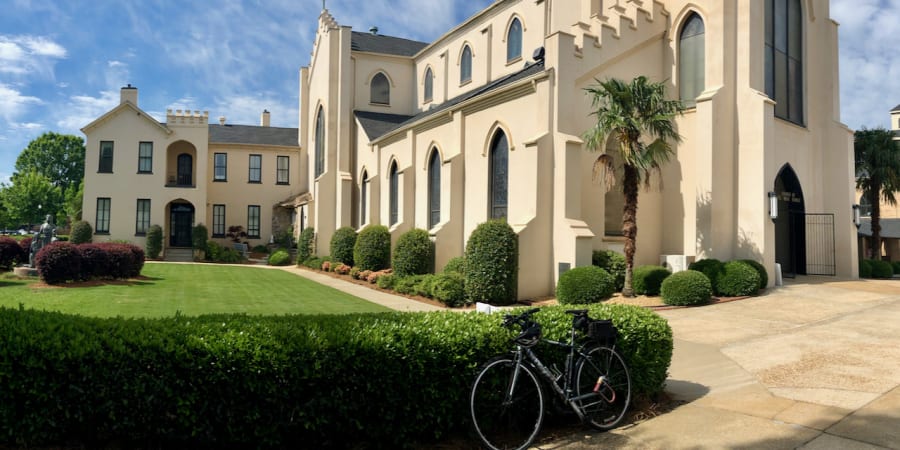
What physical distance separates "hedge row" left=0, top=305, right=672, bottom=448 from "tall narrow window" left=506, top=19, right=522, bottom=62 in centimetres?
2408

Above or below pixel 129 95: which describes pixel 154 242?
below

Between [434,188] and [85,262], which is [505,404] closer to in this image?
[85,262]

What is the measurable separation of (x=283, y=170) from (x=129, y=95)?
10925mm

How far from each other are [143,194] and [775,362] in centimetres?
3706

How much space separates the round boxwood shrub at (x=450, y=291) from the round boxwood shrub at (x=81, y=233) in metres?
26.6

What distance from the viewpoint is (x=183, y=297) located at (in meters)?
16.8

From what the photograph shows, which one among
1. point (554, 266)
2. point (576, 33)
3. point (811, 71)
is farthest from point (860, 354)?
point (811, 71)

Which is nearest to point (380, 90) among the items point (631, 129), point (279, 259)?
point (279, 259)

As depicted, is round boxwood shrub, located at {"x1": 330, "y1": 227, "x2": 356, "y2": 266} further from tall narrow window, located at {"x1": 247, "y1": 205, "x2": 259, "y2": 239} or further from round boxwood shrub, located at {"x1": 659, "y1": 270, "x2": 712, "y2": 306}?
round boxwood shrub, located at {"x1": 659, "y1": 270, "x2": 712, "y2": 306}

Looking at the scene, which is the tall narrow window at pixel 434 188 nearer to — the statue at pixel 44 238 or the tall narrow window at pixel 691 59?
the tall narrow window at pixel 691 59

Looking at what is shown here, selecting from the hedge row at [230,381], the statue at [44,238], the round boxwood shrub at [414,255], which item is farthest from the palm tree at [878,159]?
the statue at [44,238]

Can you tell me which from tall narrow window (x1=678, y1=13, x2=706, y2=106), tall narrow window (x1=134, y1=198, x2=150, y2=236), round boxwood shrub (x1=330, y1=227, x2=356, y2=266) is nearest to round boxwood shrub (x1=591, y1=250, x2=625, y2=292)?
tall narrow window (x1=678, y1=13, x2=706, y2=106)

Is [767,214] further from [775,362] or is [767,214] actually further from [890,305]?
[775,362]

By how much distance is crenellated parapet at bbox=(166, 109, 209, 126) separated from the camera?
1423 inches
